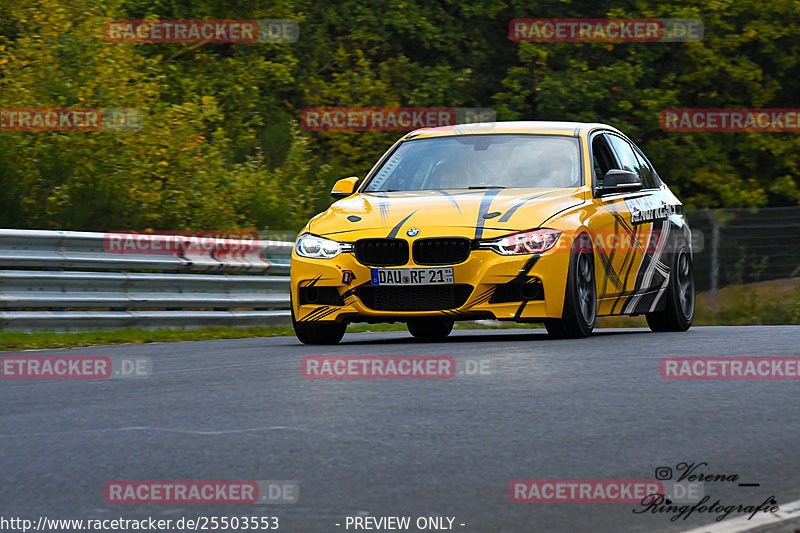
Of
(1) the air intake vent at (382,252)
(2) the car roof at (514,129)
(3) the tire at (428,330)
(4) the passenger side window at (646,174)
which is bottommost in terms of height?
(3) the tire at (428,330)

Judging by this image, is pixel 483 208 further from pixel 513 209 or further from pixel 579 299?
pixel 579 299

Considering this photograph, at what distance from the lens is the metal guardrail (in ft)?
40.6

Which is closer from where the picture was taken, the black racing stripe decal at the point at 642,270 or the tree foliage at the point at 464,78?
the black racing stripe decal at the point at 642,270

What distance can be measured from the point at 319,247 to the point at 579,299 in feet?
6.38

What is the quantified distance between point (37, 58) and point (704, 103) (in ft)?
48.0

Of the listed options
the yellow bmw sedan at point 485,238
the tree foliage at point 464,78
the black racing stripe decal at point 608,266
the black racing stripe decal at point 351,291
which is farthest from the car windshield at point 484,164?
the tree foliage at point 464,78

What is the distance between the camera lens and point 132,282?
13422 millimetres

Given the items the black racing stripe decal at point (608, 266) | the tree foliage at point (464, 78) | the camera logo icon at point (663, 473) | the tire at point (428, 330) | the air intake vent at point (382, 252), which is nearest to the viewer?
the camera logo icon at point (663, 473)

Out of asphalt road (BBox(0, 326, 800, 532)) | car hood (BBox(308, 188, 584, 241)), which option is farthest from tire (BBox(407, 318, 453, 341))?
asphalt road (BBox(0, 326, 800, 532))

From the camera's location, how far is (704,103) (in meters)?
28.9

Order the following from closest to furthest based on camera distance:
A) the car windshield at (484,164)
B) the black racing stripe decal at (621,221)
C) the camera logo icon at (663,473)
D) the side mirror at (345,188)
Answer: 1. the camera logo icon at (663,473)
2. the car windshield at (484,164)
3. the black racing stripe decal at (621,221)
4. the side mirror at (345,188)

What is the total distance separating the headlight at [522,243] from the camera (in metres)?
10.4

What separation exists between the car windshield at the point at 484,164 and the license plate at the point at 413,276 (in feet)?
4.52

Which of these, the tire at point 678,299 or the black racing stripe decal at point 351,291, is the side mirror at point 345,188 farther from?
the tire at point 678,299
